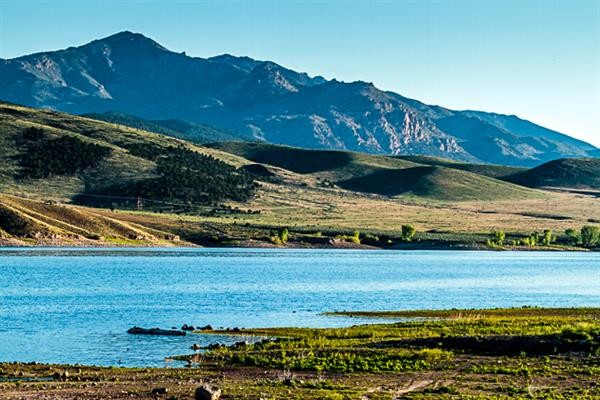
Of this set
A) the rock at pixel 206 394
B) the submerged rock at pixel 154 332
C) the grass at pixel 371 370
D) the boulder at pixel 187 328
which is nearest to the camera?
the rock at pixel 206 394

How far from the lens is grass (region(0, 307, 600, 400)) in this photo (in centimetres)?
4325

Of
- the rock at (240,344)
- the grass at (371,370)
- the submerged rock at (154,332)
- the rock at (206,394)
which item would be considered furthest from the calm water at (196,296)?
the rock at (206,394)

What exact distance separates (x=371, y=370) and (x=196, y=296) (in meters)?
65.3

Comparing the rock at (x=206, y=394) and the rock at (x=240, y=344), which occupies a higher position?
the rock at (x=206, y=394)

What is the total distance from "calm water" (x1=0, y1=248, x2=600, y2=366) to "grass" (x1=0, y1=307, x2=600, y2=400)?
684 centimetres

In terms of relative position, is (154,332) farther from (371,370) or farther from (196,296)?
(196,296)

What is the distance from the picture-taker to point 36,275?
145 metres

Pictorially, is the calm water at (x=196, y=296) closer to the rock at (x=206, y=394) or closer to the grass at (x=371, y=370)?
the grass at (x=371, y=370)

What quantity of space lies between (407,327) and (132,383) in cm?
3081

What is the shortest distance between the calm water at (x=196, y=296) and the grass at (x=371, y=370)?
22.4 feet

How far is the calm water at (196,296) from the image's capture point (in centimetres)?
6793

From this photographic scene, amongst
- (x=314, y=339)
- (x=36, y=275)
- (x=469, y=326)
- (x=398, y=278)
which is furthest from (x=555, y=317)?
(x=36, y=275)

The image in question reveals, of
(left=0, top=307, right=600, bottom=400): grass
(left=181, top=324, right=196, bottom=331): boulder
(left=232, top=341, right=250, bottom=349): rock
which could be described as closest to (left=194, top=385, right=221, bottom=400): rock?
(left=0, top=307, right=600, bottom=400): grass

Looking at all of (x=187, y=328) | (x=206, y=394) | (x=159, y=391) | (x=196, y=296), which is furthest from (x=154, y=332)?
(x=196, y=296)
